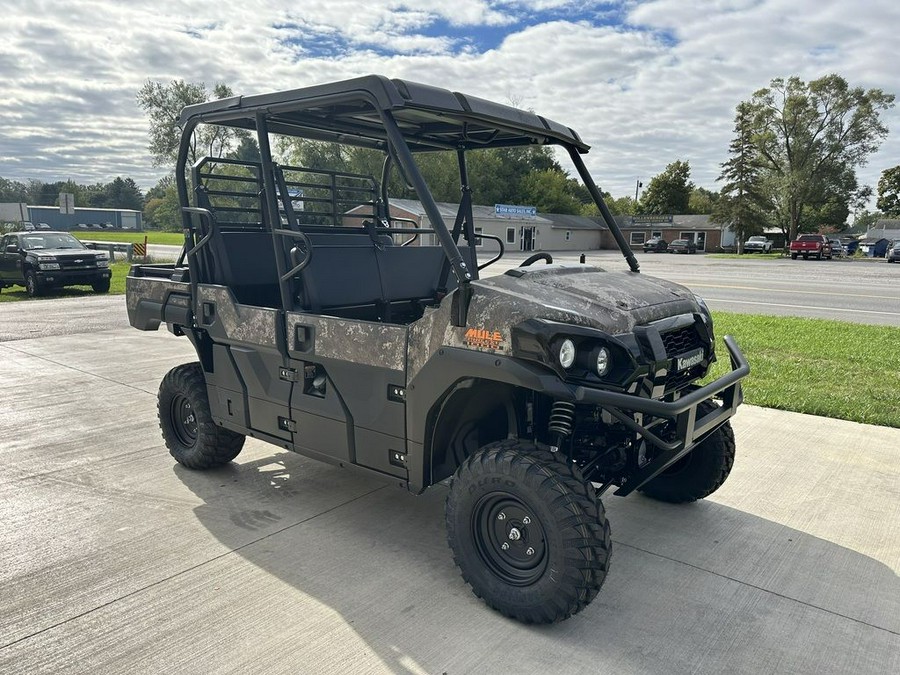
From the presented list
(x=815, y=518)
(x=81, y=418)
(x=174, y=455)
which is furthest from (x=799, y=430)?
(x=81, y=418)

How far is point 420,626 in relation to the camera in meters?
2.68

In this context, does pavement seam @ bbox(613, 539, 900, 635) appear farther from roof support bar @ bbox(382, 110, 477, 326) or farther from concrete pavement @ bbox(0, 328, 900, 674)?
roof support bar @ bbox(382, 110, 477, 326)

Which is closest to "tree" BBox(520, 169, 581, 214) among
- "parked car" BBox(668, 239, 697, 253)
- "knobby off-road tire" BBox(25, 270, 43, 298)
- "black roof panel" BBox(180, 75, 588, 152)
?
"parked car" BBox(668, 239, 697, 253)

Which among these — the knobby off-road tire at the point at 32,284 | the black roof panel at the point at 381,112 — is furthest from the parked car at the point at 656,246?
the black roof panel at the point at 381,112

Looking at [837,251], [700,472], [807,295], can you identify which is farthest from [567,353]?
[837,251]

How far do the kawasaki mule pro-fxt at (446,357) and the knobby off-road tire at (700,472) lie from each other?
1 cm

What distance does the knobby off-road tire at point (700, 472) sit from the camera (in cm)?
362

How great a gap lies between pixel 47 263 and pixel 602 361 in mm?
15413

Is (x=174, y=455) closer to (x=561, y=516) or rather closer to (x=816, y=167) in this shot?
(x=561, y=516)

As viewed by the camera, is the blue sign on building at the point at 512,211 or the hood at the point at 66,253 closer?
the hood at the point at 66,253

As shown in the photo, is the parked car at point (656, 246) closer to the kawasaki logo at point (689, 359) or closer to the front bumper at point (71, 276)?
the front bumper at point (71, 276)

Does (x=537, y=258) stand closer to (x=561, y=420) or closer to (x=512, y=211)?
(x=561, y=420)

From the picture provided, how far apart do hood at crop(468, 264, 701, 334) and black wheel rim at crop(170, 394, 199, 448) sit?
104 inches

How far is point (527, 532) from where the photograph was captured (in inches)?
106
